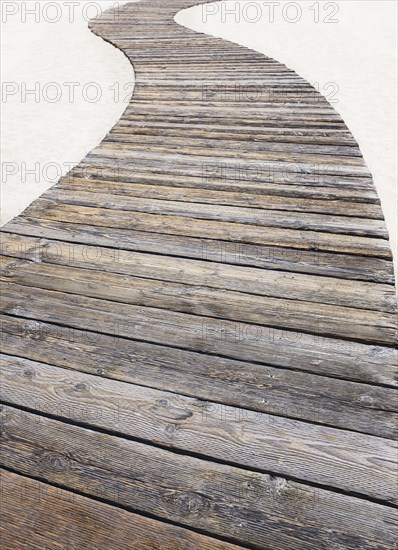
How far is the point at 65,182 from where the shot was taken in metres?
4.02

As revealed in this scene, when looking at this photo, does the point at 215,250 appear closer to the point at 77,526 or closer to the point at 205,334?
the point at 205,334

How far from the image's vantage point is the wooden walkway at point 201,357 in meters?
1.83

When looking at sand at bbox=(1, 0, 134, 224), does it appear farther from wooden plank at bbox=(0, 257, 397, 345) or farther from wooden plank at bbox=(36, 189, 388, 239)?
wooden plank at bbox=(0, 257, 397, 345)

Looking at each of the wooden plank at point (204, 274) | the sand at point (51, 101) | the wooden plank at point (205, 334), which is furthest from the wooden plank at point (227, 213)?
the sand at point (51, 101)

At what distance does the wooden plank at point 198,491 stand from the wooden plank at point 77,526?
0.04 metres

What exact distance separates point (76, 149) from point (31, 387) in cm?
401

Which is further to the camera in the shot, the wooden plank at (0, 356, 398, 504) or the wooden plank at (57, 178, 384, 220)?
the wooden plank at (57, 178, 384, 220)

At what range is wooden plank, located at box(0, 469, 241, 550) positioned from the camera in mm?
1746

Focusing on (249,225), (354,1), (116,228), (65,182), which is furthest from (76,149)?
(354,1)

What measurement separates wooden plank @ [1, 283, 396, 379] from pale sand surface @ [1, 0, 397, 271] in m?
2.04

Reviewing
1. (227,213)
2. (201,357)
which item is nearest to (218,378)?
(201,357)

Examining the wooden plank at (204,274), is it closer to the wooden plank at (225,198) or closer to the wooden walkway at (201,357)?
the wooden walkway at (201,357)

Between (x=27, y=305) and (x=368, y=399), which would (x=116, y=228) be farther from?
(x=368, y=399)

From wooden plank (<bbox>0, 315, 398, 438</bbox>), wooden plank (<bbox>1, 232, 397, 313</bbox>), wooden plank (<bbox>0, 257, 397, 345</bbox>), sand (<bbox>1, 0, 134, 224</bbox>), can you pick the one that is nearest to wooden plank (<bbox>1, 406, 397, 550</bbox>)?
wooden plank (<bbox>0, 315, 398, 438</bbox>)
